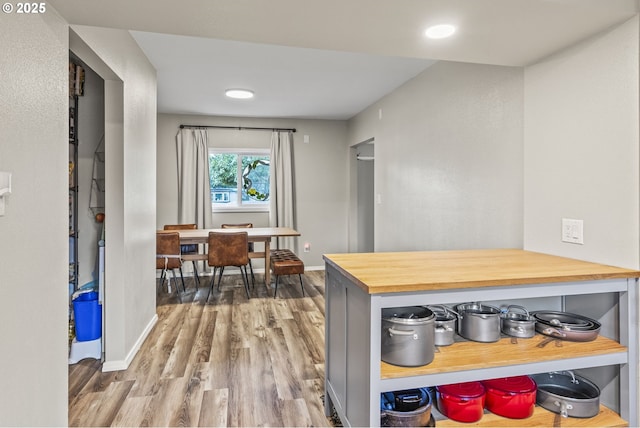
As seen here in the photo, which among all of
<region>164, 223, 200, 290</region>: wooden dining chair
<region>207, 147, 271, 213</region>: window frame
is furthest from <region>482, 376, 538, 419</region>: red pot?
<region>207, 147, 271, 213</region>: window frame

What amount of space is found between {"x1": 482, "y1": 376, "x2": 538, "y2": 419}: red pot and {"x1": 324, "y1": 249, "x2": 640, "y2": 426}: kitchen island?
4 cm

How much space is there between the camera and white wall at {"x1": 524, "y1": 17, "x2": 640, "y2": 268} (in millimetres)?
1523

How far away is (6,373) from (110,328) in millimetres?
1408

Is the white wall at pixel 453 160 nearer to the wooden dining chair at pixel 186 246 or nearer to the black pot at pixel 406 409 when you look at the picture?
the black pot at pixel 406 409

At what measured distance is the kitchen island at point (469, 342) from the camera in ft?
4.35

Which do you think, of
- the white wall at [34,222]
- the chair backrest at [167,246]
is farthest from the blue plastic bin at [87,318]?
the chair backrest at [167,246]

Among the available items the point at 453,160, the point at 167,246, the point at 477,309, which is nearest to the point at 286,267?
the point at 167,246

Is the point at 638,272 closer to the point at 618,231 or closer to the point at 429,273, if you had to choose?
the point at 618,231

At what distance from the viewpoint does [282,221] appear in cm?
571

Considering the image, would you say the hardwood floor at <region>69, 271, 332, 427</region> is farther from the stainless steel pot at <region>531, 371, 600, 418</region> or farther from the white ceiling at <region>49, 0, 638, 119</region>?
the white ceiling at <region>49, 0, 638, 119</region>

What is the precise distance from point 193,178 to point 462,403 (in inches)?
190

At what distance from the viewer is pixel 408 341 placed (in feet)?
4.55

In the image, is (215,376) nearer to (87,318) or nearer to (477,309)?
(87,318)

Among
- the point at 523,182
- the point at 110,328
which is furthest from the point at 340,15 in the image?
the point at 110,328
